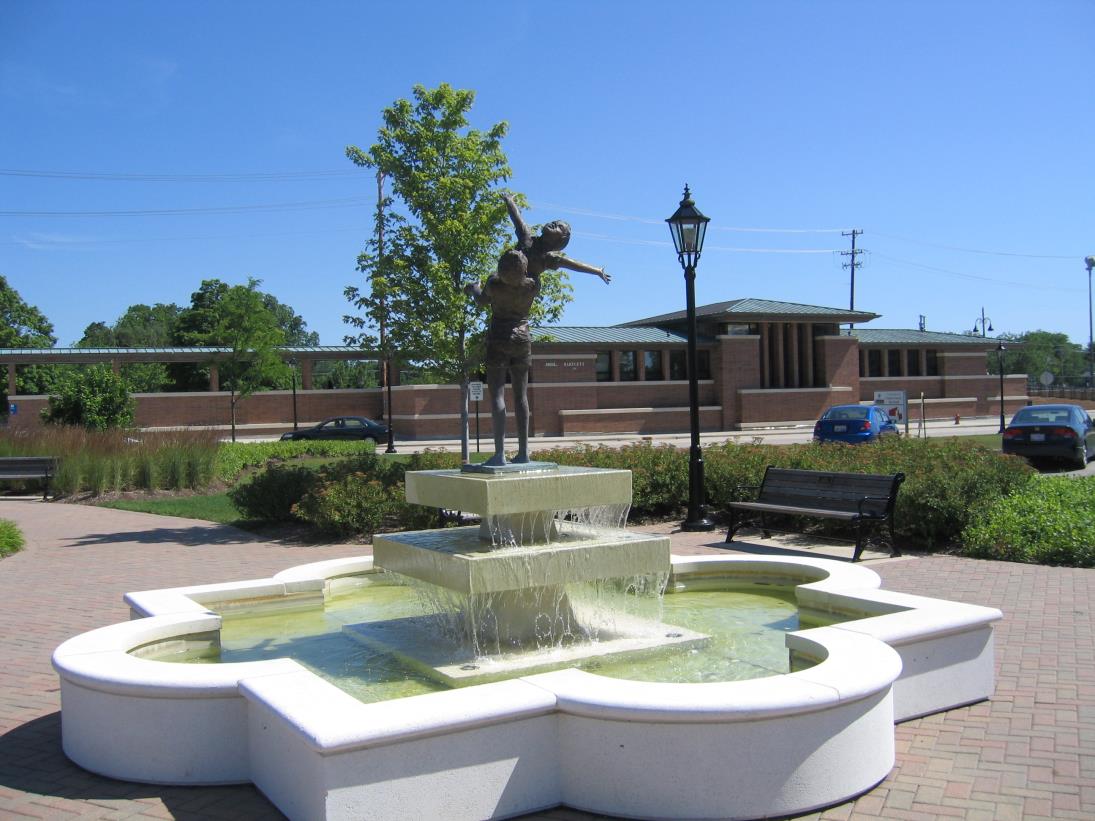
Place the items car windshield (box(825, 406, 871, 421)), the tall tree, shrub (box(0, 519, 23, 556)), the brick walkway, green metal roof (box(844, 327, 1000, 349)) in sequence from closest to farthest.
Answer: the brick walkway → shrub (box(0, 519, 23, 556)) → car windshield (box(825, 406, 871, 421)) → green metal roof (box(844, 327, 1000, 349)) → the tall tree

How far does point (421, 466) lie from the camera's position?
14.6m

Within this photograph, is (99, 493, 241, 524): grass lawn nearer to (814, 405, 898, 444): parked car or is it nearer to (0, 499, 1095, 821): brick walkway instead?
(0, 499, 1095, 821): brick walkway

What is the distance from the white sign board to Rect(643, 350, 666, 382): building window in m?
19.9

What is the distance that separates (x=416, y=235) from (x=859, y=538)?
935 centimetres

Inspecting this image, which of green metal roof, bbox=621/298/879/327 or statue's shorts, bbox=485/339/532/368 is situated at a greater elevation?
green metal roof, bbox=621/298/879/327

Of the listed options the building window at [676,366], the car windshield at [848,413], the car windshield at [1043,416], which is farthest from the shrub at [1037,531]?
the building window at [676,366]

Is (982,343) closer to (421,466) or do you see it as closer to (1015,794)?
(421,466)

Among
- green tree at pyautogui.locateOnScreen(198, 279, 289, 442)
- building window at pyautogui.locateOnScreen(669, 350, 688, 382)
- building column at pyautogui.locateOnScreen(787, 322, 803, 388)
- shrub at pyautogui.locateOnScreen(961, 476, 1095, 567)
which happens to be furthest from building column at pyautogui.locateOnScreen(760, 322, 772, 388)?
shrub at pyautogui.locateOnScreen(961, 476, 1095, 567)

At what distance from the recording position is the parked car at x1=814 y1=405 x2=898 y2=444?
1011 inches

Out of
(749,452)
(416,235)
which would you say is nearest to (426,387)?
(416,235)

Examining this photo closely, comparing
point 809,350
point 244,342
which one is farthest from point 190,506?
point 809,350

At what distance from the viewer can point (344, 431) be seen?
37.5 m

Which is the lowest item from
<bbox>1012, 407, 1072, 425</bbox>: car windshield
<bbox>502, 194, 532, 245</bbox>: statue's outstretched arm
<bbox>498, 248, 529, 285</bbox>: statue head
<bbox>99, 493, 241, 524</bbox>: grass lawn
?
<bbox>99, 493, 241, 524</bbox>: grass lawn

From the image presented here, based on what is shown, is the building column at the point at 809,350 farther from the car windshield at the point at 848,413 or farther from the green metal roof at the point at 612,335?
the car windshield at the point at 848,413
